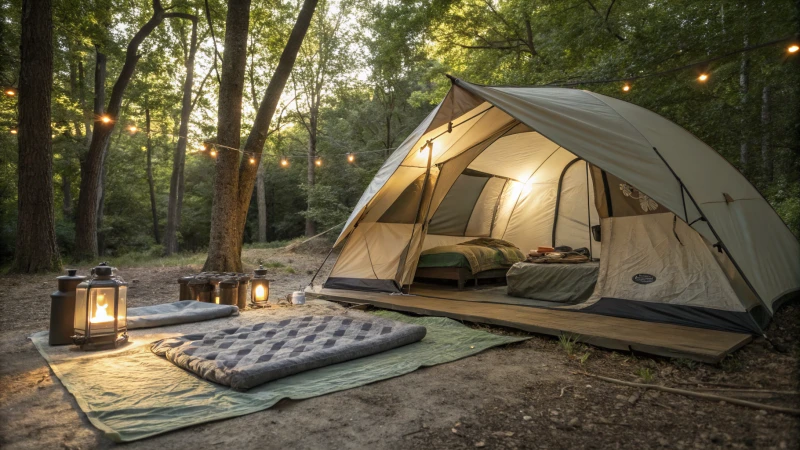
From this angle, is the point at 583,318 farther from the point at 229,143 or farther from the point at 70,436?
the point at 229,143

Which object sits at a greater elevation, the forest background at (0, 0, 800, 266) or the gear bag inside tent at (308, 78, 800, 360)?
the forest background at (0, 0, 800, 266)

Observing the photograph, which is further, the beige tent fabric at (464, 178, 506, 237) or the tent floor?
the beige tent fabric at (464, 178, 506, 237)

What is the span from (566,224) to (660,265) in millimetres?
2361

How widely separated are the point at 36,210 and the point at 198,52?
31.4ft

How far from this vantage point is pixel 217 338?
125 inches

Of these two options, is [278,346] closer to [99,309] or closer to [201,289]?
[99,309]

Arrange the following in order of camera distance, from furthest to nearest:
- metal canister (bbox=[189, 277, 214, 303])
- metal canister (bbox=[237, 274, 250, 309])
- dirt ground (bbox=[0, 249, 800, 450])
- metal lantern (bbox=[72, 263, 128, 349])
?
metal canister (bbox=[237, 274, 250, 309]), metal canister (bbox=[189, 277, 214, 303]), metal lantern (bbox=[72, 263, 128, 349]), dirt ground (bbox=[0, 249, 800, 450])

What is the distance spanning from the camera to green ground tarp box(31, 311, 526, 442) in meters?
2.03

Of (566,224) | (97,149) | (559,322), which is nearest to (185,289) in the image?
(559,322)

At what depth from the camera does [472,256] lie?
5680 millimetres

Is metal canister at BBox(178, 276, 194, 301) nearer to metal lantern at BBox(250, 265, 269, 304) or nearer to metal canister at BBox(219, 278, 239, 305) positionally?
metal canister at BBox(219, 278, 239, 305)

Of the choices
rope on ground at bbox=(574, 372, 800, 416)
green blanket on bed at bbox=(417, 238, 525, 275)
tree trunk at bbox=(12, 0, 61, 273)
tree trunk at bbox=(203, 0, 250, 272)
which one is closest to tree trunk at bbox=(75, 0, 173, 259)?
tree trunk at bbox=(12, 0, 61, 273)

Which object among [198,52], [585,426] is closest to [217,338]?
[585,426]

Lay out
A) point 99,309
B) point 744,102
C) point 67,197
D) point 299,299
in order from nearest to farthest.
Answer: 1. point 99,309
2. point 299,299
3. point 744,102
4. point 67,197
